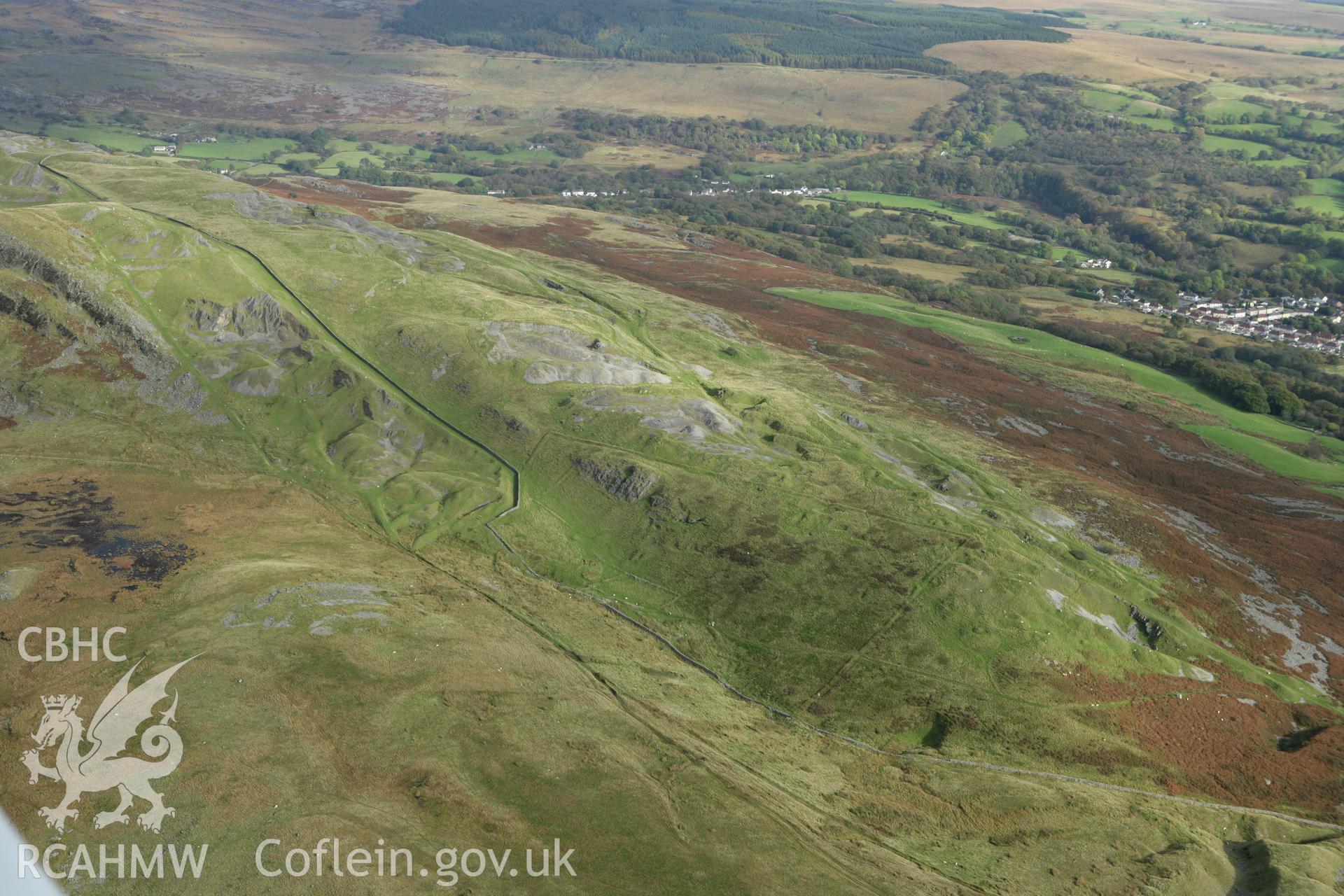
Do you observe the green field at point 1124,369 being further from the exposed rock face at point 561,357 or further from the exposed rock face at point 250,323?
the exposed rock face at point 250,323

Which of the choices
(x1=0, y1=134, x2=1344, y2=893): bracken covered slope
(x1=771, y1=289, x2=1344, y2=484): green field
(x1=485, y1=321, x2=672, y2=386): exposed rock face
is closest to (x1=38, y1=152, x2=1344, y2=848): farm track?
(x1=0, y1=134, x2=1344, y2=893): bracken covered slope

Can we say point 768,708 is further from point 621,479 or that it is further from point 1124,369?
point 1124,369

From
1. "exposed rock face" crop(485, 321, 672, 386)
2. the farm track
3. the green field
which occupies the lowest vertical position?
the farm track

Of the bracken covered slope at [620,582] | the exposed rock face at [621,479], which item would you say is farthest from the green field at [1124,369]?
the exposed rock face at [621,479]

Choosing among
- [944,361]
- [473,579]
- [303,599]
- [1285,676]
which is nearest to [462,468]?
[473,579]

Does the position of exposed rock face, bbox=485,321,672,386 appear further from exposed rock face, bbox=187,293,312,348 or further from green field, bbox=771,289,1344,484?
green field, bbox=771,289,1344,484

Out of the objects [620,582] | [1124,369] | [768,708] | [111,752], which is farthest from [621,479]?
[1124,369]

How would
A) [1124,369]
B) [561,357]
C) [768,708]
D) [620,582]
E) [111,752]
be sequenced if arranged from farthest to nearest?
[1124,369] → [561,357] → [620,582] → [768,708] → [111,752]
